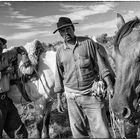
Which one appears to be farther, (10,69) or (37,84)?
(37,84)

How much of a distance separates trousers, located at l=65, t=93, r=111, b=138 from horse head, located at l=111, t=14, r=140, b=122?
1.90ft

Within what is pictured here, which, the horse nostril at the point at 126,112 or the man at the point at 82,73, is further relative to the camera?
the man at the point at 82,73

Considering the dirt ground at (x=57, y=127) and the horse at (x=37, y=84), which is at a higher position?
the horse at (x=37, y=84)

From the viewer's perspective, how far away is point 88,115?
10.7 ft

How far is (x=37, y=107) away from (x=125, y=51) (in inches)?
121

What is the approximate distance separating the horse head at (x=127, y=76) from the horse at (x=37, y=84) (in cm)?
257

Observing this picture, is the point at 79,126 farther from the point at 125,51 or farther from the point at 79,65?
the point at 125,51

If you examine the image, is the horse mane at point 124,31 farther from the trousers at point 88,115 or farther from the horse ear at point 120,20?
the trousers at point 88,115

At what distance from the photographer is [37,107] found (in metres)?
5.00

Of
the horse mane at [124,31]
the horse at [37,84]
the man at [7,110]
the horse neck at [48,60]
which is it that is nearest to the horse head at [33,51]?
the horse at [37,84]

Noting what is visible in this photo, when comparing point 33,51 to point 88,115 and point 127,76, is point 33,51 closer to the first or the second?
point 88,115

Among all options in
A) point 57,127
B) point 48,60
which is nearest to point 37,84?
point 48,60

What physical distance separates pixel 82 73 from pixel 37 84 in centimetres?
207

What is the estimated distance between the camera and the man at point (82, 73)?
10.3 feet
